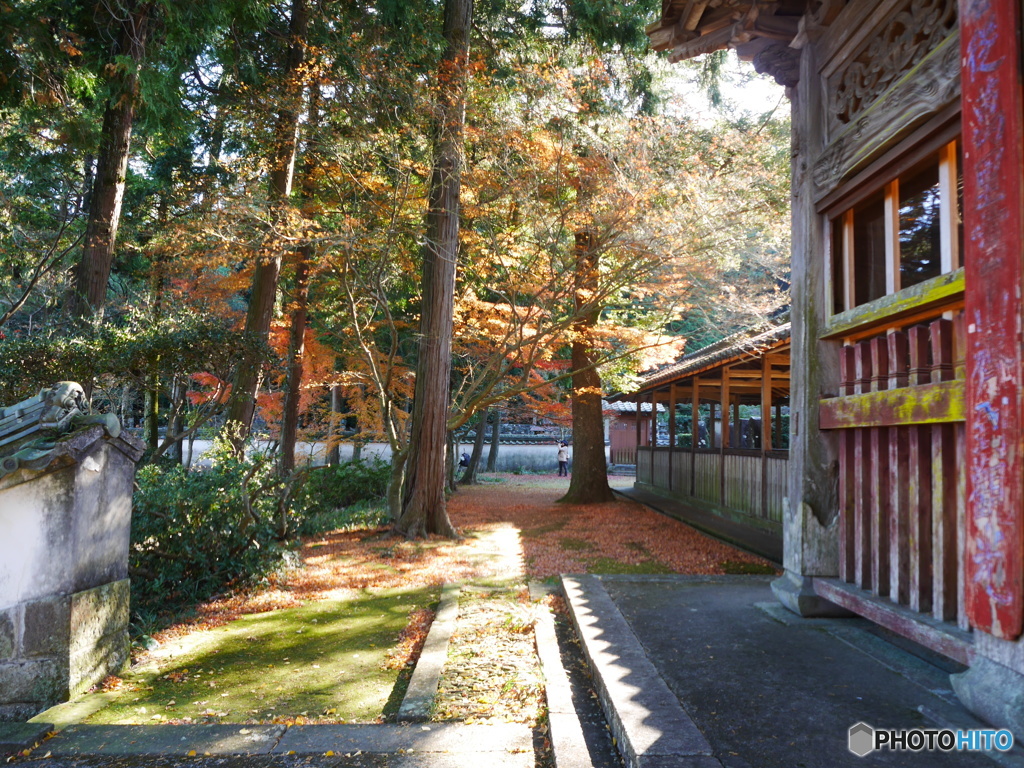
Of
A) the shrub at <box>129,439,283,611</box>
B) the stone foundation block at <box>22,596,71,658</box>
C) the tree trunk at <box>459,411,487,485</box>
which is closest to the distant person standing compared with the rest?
the tree trunk at <box>459,411,487,485</box>

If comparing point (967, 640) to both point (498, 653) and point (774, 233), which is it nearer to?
point (498, 653)

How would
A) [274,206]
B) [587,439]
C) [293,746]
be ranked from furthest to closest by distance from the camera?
[587,439] → [274,206] → [293,746]

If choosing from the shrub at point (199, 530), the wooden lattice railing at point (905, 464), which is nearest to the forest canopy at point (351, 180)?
the shrub at point (199, 530)

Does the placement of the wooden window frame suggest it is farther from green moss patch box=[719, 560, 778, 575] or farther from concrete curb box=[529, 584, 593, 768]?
green moss patch box=[719, 560, 778, 575]

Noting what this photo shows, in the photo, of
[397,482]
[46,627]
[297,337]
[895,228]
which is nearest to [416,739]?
[46,627]

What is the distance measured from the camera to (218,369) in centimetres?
873

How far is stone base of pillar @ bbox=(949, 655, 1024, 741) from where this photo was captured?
2.68 meters

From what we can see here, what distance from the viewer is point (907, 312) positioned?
3744 mm

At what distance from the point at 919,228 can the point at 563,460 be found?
26.8 meters

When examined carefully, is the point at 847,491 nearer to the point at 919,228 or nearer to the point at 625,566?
the point at 919,228

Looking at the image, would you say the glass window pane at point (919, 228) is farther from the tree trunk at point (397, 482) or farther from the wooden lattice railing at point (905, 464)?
the tree trunk at point (397, 482)

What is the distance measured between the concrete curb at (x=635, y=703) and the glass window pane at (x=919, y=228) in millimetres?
2813

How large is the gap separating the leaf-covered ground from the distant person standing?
1832 cm

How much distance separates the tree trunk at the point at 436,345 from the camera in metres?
11.0
